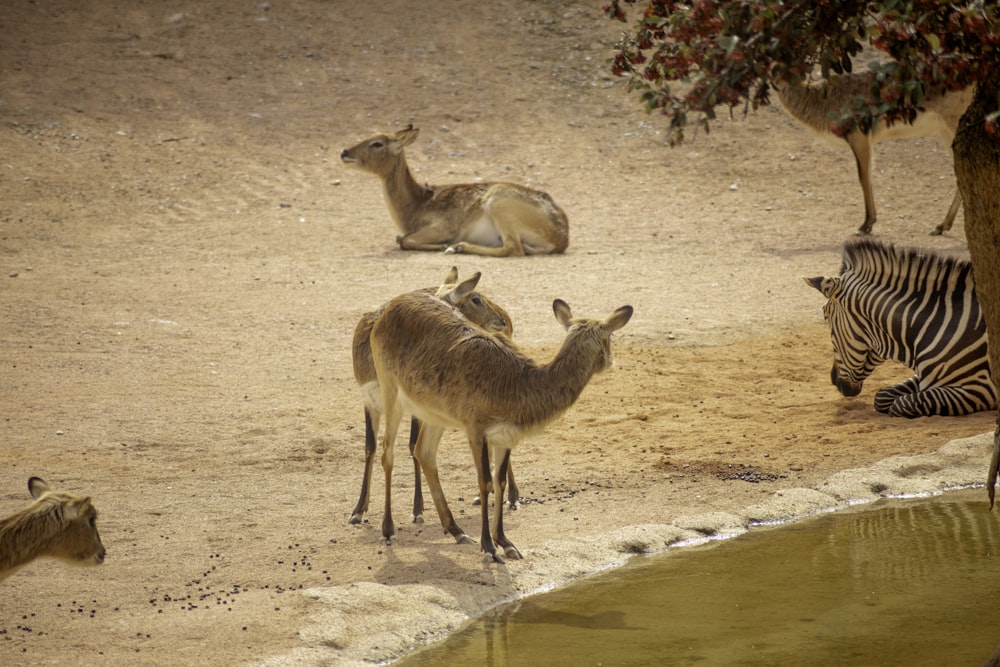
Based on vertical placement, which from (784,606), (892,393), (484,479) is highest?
(484,479)

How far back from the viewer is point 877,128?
50.8 ft

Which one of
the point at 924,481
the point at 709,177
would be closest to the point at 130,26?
the point at 709,177

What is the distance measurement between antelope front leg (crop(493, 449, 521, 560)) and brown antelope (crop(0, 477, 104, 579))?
2136 mm

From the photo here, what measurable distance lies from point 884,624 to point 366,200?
12.8 m

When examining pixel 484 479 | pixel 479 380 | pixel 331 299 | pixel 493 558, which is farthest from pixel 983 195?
pixel 331 299

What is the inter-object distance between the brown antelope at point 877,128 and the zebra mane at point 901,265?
5.24 metres

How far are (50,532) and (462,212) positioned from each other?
1090cm

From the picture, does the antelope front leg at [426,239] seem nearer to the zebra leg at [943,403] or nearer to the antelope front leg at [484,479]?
the zebra leg at [943,403]

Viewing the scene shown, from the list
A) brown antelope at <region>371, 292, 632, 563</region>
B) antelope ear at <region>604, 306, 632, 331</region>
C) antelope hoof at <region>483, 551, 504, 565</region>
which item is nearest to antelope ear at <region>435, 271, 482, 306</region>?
brown antelope at <region>371, 292, 632, 563</region>

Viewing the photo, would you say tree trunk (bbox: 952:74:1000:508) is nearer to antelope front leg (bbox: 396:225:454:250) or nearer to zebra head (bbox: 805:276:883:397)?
zebra head (bbox: 805:276:883:397)

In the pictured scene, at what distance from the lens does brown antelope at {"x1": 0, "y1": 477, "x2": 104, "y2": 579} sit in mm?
5574

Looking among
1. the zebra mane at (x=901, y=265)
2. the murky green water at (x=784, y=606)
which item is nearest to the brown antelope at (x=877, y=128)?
the zebra mane at (x=901, y=265)

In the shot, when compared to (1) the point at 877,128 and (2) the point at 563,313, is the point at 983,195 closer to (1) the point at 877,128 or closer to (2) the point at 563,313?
(2) the point at 563,313

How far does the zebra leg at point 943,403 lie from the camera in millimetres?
9820
